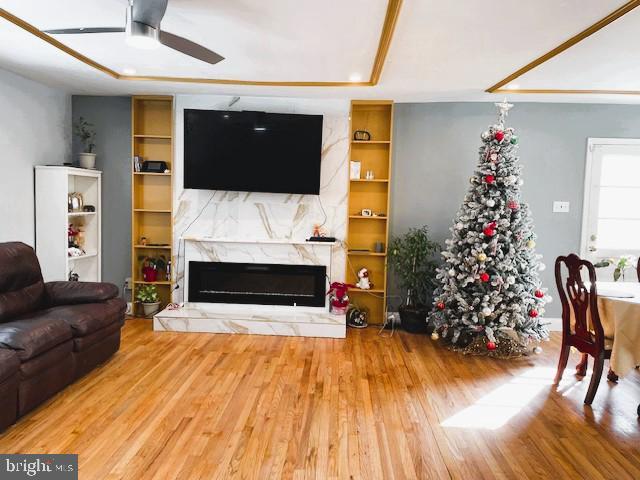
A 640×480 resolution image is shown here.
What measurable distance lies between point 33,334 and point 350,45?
115 inches

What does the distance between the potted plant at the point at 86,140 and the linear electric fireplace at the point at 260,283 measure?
1607 millimetres

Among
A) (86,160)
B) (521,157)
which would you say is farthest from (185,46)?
Answer: (521,157)

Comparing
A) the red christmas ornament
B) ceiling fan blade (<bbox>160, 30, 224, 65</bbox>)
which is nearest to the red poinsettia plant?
the red christmas ornament

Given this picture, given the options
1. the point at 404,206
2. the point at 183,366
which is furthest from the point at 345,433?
the point at 404,206

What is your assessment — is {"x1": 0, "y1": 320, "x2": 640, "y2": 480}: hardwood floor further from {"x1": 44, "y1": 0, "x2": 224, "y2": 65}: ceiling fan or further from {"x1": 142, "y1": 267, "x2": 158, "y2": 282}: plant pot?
{"x1": 44, "y1": 0, "x2": 224, "y2": 65}: ceiling fan

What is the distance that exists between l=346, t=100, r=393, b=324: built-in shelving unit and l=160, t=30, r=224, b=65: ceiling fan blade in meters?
2.79

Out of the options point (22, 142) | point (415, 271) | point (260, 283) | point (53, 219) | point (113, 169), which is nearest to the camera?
point (22, 142)

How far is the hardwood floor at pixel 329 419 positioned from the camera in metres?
2.65

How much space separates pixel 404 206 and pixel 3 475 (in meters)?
4.46

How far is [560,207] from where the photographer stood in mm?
5555

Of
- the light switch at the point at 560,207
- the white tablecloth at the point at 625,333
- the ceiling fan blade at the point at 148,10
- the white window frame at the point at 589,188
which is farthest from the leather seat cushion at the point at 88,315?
the white window frame at the point at 589,188

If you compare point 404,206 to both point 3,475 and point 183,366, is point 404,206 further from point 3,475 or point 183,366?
point 3,475

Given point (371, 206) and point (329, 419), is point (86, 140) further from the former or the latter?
point (329, 419)

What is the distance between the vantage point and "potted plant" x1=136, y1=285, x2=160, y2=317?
5605 mm
